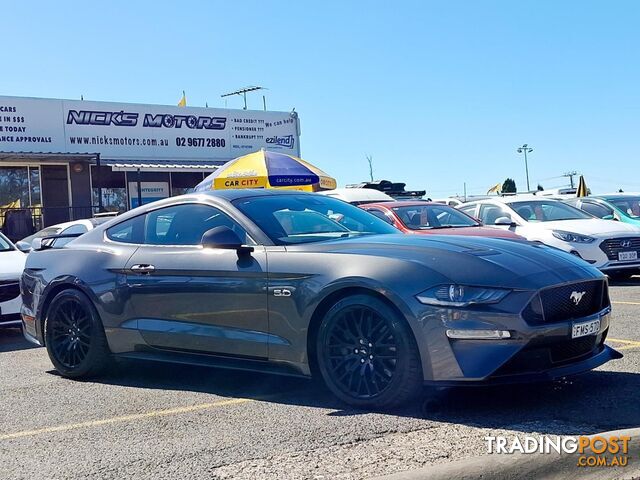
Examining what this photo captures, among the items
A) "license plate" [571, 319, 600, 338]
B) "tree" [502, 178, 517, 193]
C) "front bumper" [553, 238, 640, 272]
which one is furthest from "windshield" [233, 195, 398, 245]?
"tree" [502, 178, 517, 193]

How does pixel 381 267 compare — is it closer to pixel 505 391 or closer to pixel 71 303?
pixel 505 391

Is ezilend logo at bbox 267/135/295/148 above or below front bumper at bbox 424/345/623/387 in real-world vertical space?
above

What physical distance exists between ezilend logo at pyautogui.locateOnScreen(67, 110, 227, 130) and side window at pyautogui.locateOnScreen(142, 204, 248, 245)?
1695 cm

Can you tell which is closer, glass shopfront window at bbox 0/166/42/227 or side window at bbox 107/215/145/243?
side window at bbox 107/215/145/243

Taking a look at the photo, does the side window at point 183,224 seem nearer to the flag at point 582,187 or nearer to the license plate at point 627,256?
the license plate at point 627,256

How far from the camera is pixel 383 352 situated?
486 centimetres

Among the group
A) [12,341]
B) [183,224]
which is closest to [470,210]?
[12,341]

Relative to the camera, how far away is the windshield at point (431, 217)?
11562mm

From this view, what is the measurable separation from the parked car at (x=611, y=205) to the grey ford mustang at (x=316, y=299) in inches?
376

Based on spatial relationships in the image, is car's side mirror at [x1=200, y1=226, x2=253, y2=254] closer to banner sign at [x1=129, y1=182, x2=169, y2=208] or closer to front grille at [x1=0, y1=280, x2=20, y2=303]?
front grille at [x1=0, y1=280, x2=20, y2=303]

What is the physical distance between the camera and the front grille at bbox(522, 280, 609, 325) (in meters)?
4.66

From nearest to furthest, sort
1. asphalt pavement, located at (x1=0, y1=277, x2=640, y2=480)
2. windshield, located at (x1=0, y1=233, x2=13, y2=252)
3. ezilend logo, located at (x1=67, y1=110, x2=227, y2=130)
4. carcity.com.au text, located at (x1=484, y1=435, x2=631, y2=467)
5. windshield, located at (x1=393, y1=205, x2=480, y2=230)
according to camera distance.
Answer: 1. carcity.com.au text, located at (x1=484, y1=435, x2=631, y2=467)
2. asphalt pavement, located at (x1=0, y1=277, x2=640, y2=480)
3. windshield, located at (x1=0, y1=233, x2=13, y2=252)
4. windshield, located at (x1=393, y1=205, x2=480, y2=230)
5. ezilend logo, located at (x1=67, y1=110, x2=227, y2=130)

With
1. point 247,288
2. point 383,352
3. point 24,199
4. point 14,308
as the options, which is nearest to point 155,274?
point 247,288

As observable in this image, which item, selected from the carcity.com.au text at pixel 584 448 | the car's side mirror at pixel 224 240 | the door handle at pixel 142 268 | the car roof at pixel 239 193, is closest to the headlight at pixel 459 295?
the carcity.com.au text at pixel 584 448
